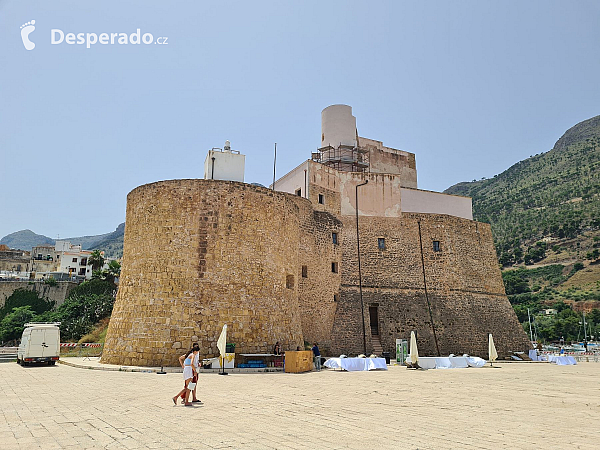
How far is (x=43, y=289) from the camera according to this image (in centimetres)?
4975

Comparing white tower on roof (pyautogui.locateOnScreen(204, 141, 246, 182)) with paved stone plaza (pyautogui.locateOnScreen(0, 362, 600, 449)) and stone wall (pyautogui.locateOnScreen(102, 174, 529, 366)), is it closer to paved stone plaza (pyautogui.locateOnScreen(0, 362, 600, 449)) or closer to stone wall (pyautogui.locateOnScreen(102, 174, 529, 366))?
stone wall (pyautogui.locateOnScreen(102, 174, 529, 366))

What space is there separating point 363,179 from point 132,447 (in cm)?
2284

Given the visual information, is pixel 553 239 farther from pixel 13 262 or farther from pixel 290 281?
pixel 13 262

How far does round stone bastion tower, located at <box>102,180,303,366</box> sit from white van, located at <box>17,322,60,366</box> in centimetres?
267

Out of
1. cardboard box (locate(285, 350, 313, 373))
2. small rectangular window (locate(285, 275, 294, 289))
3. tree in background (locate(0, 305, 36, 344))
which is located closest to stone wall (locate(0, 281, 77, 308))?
tree in background (locate(0, 305, 36, 344))

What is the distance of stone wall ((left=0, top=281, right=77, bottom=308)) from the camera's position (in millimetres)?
48688

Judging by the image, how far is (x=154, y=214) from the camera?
17.6 metres

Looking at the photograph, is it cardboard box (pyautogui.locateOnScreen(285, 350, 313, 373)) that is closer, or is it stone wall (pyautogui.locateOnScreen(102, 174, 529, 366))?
cardboard box (pyautogui.locateOnScreen(285, 350, 313, 373))

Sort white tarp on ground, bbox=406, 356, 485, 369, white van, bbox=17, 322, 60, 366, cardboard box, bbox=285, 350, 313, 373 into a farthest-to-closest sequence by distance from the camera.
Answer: white tarp on ground, bbox=406, 356, 485, 369, white van, bbox=17, 322, 60, 366, cardboard box, bbox=285, 350, 313, 373

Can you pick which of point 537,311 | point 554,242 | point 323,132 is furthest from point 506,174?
point 323,132

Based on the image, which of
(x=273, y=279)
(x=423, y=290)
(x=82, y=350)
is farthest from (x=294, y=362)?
(x=82, y=350)

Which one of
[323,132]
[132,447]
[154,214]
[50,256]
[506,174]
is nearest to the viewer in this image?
[132,447]

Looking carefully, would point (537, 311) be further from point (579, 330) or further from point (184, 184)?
point (184, 184)

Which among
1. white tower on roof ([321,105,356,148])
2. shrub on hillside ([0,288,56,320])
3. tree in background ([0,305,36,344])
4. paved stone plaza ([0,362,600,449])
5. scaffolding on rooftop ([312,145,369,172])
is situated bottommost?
paved stone plaza ([0,362,600,449])
